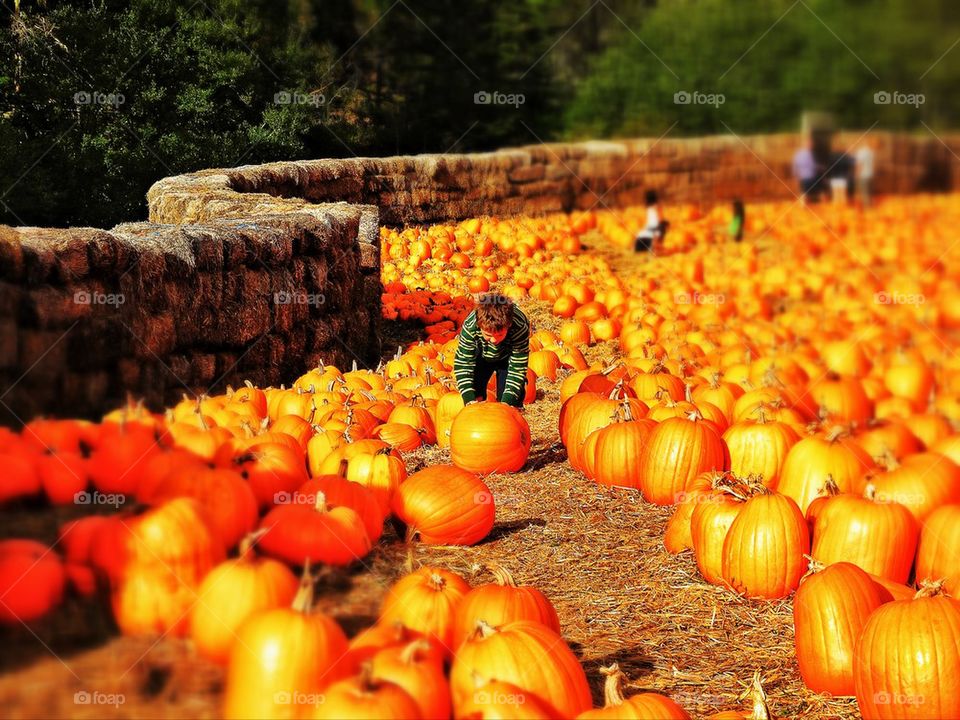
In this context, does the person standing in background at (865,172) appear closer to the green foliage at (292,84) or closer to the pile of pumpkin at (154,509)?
the pile of pumpkin at (154,509)

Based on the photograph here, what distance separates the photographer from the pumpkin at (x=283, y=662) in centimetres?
209

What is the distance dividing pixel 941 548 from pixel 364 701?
7.65 feet

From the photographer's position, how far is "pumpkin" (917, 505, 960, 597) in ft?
11.3

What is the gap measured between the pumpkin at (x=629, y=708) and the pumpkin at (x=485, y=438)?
2.52m

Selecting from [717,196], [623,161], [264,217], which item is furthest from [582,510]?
[623,161]

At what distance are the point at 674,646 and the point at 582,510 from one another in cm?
131

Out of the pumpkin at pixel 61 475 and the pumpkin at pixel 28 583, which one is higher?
the pumpkin at pixel 61 475

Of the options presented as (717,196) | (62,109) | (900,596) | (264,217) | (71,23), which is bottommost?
(900,596)

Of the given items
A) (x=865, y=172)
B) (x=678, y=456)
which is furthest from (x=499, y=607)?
(x=678, y=456)

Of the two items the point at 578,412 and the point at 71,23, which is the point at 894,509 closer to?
the point at 578,412

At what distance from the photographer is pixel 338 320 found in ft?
23.8

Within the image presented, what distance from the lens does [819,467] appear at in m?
4.02

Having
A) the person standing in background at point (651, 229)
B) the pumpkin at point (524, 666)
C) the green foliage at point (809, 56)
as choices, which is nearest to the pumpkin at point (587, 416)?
the green foliage at point (809, 56)

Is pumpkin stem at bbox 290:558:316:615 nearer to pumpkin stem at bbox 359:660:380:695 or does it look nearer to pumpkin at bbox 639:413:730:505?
pumpkin stem at bbox 359:660:380:695
